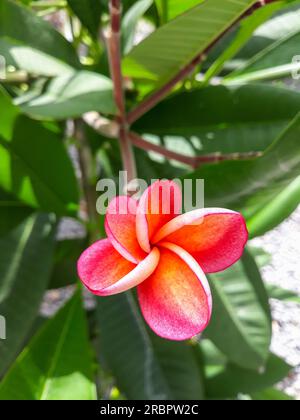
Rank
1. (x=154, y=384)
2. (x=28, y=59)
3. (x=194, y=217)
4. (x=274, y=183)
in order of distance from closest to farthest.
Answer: (x=194, y=217) → (x=274, y=183) → (x=28, y=59) → (x=154, y=384)

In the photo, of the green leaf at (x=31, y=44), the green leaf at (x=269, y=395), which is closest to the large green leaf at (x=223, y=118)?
A: the green leaf at (x=31, y=44)

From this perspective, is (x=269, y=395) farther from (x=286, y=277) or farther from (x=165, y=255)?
(x=165, y=255)

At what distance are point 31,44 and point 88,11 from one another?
0.26 feet

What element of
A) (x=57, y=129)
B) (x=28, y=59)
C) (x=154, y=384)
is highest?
(x=28, y=59)

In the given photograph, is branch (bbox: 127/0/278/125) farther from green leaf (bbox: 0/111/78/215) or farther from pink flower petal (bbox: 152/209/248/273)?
pink flower petal (bbox: 152/209/248/273)

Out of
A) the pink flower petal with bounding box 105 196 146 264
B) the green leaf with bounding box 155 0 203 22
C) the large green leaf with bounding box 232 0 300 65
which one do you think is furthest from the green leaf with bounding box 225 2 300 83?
the pink flower petal with bounding box 105 196 146 264

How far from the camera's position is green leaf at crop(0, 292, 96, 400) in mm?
605

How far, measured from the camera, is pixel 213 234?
33 centimetres

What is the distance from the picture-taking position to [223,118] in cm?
62

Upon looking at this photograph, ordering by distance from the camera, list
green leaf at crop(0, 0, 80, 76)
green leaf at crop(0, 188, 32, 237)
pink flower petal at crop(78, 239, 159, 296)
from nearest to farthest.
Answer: pink flower petal at crop(78, 239, 159, 296), green leaf at crop(0, 0, 80, 76), green leaf at crop(0, 188, 32, 237)

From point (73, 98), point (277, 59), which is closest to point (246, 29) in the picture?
point (277, 59)
